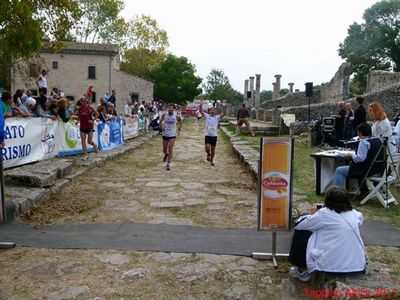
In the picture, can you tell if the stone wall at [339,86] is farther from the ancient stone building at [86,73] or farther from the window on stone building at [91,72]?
the window on stone building at [91,72]

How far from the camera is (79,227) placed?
5219 millimetres

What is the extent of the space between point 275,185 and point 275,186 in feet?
0.04

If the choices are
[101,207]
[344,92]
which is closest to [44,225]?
[101,207]

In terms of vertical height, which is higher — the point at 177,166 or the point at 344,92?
the point at 344,92

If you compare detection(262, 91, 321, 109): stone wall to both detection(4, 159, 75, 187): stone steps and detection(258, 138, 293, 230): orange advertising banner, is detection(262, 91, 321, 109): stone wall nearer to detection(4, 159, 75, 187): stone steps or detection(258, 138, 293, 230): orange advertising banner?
detection(4, 159, 75, 187): stone steps

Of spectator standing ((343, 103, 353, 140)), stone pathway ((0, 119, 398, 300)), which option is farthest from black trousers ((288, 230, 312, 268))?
spectator standing ((343, 103, 353, 140))

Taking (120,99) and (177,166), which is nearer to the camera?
(177,166)

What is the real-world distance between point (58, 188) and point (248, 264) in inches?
165

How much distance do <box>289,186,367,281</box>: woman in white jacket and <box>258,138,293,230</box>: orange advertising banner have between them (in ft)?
1.80

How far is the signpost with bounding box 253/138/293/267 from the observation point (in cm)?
415

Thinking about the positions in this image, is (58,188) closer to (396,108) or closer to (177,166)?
(177,166)

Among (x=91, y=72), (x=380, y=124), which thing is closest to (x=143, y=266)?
(x=380, y=124)

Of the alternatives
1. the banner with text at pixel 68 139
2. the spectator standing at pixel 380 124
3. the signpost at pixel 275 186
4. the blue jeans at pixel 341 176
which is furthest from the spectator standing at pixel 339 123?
the signpost at pixel 275 186

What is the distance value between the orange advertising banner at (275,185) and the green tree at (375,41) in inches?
1760
